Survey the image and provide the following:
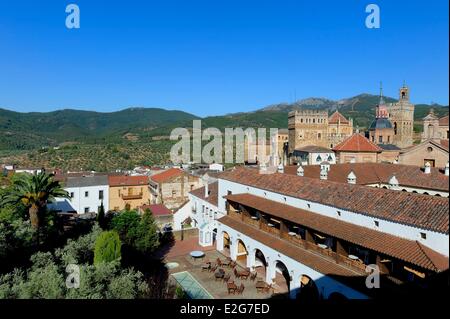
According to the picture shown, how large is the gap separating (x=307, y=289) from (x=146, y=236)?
450 inches

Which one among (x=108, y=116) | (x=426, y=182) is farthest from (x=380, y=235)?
(x=108, y=116)

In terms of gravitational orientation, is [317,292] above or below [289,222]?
below

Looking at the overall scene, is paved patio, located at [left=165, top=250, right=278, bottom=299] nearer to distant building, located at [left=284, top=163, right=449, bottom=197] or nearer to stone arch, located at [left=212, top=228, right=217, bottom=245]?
stone arch, located at [left=212, top=228, right=217, bottom=245]

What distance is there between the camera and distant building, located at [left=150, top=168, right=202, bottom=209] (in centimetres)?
3644

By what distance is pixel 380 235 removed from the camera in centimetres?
1233

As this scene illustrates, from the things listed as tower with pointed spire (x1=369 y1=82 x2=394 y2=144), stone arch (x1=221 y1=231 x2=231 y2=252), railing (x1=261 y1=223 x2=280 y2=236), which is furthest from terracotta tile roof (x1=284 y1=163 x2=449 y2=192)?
tower with pointed spire (x1=369 y1=82 x2=394 y2=144)

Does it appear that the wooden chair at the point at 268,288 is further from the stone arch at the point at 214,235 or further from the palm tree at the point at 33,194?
the palm tree at the point at 33,194

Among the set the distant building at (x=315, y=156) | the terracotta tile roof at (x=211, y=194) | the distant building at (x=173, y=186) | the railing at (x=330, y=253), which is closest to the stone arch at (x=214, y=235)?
the terracotta tile roof at (x=211, y=194)

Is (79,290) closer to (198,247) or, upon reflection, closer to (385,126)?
(198,247)

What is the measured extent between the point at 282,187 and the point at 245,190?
3.83m

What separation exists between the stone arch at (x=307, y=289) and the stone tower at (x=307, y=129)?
144 ft

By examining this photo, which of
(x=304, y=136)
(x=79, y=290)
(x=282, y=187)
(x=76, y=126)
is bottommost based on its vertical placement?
(x=79, y=290)

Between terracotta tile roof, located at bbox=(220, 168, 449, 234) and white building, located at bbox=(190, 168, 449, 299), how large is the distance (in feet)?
0.11

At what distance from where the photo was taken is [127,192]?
40531mm
